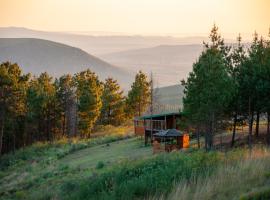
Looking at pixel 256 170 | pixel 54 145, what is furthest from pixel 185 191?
pixel 54 145

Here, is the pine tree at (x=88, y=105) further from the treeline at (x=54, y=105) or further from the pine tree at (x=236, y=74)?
the pine tree at (x=236, y=74)

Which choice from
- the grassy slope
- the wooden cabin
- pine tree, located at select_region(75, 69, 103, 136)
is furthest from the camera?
pine tree, located at select_region(75, 69, 103, 136)

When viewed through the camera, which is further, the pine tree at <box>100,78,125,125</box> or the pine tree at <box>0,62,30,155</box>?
the pine tree at <box>100,78,125,125</box>

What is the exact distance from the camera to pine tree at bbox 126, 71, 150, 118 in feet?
246

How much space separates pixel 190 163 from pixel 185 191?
2.74 metres

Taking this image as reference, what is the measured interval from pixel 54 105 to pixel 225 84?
4243 centimetres

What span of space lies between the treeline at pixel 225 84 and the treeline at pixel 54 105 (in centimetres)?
3289

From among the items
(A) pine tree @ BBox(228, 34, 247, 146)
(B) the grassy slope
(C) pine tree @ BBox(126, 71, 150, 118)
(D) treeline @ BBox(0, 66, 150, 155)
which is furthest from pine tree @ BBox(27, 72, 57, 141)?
(A) pine tree @ BBox(228, 34, 247, 146)

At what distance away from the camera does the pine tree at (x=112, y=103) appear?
76.1m

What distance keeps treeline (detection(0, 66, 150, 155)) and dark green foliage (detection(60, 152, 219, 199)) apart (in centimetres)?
4787

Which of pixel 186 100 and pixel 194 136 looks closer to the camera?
pixel 186 100

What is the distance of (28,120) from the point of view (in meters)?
68.8

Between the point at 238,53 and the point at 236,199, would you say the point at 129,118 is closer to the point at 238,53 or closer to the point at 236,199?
the point at 238,53

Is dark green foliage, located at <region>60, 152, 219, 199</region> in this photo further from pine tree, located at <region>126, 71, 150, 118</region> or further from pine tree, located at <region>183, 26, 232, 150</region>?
pine tree, located at <region>126, 71, 150, 118</region>
